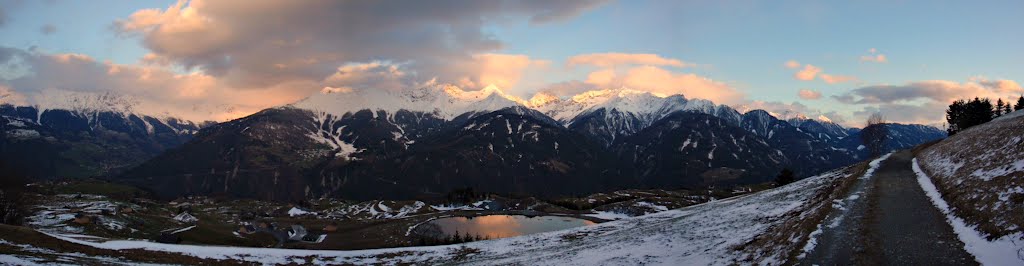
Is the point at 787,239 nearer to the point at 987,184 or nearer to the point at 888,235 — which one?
the point at 888,235

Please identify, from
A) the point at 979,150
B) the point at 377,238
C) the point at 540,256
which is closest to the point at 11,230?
the point at 540,256

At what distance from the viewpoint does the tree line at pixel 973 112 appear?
13775 cm

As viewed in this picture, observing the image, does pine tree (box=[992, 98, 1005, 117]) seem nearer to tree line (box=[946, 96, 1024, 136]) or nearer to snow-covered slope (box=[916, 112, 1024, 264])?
tree line (box=[946, 96, 1024, 136])

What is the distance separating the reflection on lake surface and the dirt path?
88.6 metres

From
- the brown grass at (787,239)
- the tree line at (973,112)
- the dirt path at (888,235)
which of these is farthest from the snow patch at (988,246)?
the tree line at (973,112)

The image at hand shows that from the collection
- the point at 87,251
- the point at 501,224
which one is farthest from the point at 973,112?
the point at 87,251

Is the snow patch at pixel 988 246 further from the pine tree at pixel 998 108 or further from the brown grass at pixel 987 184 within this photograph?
the pine tree at pixel 998 108

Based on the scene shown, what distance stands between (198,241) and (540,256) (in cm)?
9917

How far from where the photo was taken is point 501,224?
6043 inches

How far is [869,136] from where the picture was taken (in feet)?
472

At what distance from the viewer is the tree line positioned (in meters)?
138

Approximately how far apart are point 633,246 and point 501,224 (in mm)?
110387

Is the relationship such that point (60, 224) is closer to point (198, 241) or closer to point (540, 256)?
point (198, 241)

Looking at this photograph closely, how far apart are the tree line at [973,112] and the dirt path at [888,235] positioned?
122664 mm
